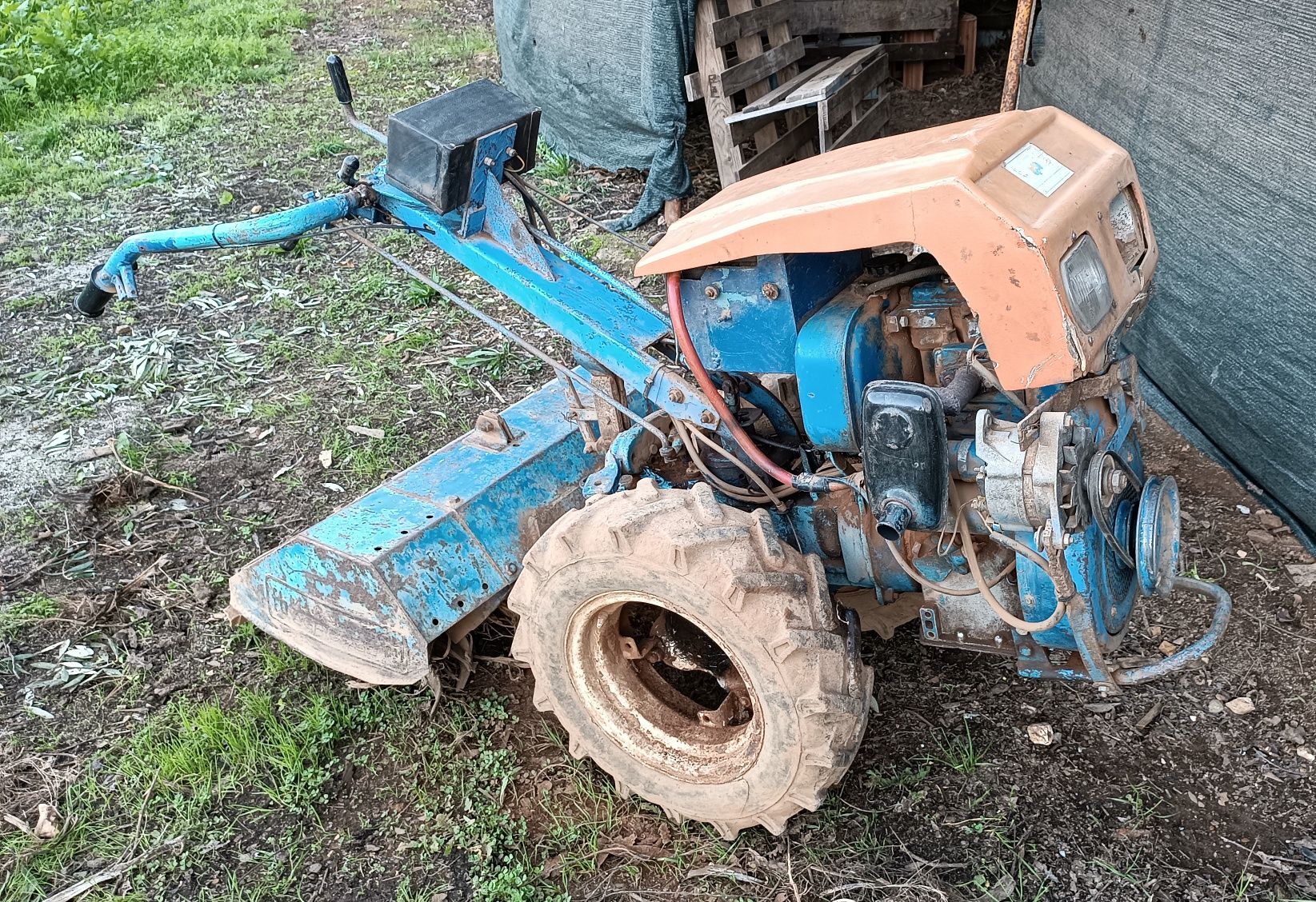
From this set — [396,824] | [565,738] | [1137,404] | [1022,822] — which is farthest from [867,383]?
[396,824]

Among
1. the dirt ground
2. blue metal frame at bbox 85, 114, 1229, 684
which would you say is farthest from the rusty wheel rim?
blue metal frame at bbox 85, 114, 1229, 684

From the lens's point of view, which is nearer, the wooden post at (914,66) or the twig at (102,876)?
the twig at (102,876)

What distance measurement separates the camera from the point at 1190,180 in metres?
3.86

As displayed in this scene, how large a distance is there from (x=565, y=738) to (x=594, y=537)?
877 mm

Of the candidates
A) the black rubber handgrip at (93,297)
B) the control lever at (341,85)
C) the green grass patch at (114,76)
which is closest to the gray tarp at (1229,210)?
the control lever at (341,85)

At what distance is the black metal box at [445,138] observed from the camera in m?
2.70

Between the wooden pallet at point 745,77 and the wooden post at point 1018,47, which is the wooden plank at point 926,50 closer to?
the wooden pallet at point 745,77

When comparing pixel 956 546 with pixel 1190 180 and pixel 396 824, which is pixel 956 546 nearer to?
pixel 396 824

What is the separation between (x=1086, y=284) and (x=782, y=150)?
427cm

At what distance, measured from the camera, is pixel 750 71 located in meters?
6.00

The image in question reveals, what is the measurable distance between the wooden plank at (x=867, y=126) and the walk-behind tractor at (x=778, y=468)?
3620mm

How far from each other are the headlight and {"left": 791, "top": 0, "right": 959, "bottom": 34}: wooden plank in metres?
5.66

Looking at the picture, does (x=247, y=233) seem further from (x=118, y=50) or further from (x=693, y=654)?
(x=118, y=50)

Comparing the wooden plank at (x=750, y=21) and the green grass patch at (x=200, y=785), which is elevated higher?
the wooden plank at (x=750, y=21)
